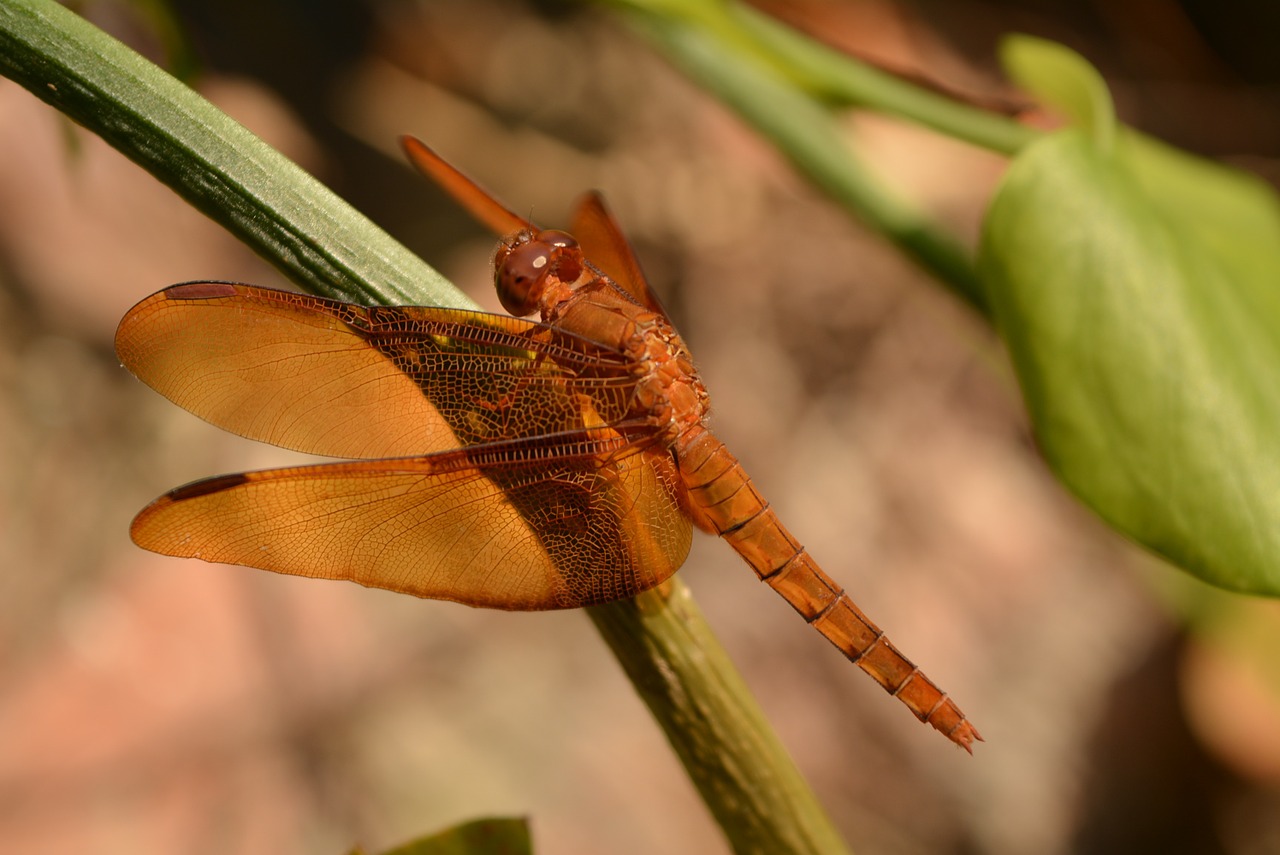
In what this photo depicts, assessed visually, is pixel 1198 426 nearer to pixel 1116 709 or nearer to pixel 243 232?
pixel 243 232

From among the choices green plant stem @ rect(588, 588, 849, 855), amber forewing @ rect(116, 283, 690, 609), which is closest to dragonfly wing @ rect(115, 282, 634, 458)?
amber forewing @ rect(116, 283, 690, 609)

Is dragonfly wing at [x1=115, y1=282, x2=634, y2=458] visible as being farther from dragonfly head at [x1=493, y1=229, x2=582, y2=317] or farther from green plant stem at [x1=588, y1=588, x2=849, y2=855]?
green plant stem at [x1=588, y1=588, x2=849, y2=855]

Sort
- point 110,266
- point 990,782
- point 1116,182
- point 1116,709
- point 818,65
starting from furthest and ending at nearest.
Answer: point 1116,709
point 990,782
point 110,266
point 818,65
point 1116,182

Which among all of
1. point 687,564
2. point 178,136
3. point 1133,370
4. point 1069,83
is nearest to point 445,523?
point 178,136

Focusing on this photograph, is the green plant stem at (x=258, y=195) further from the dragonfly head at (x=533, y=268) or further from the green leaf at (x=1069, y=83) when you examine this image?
the green leaf at (x=1069, y=83)

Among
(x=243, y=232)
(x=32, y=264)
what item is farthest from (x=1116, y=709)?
(x=32, y=264)
